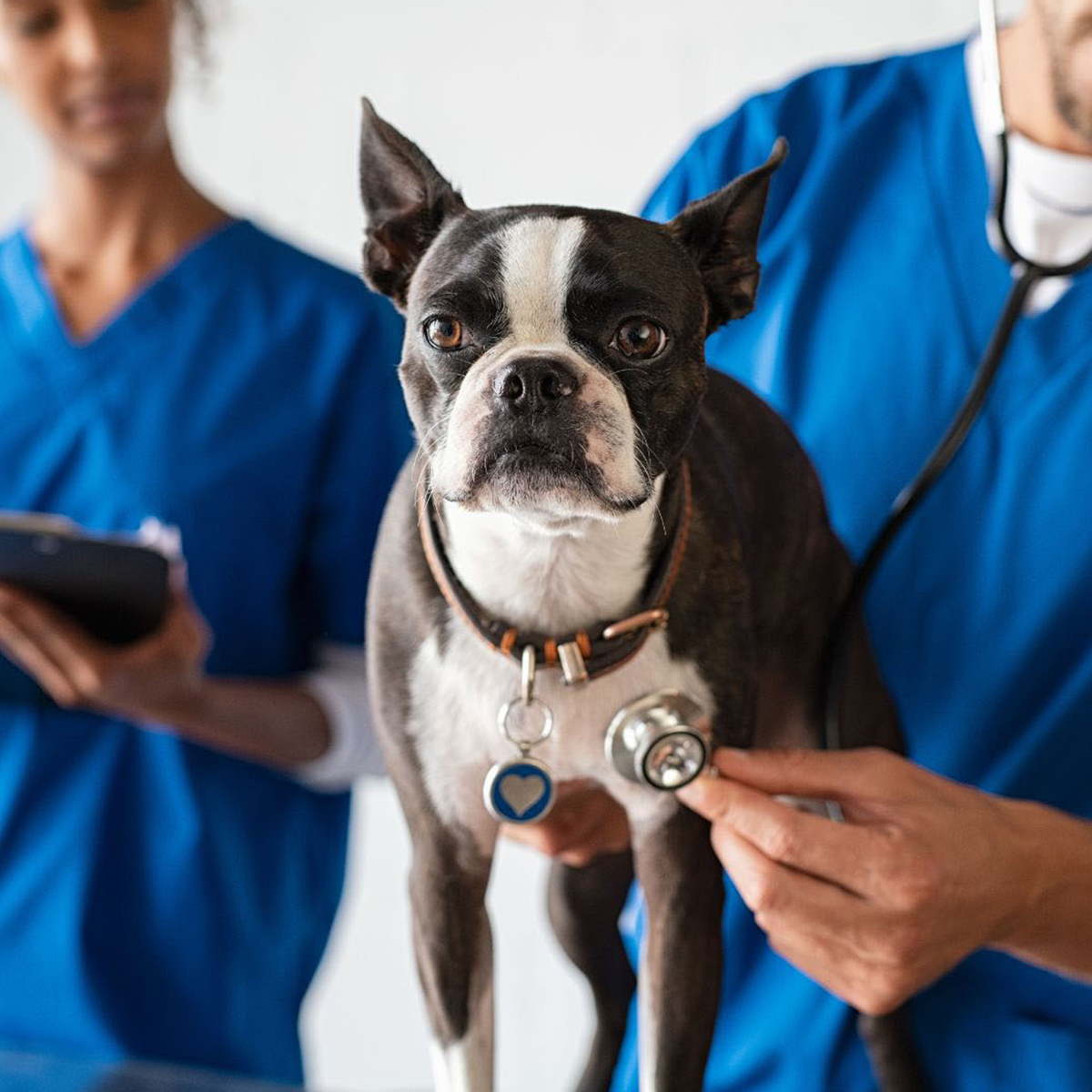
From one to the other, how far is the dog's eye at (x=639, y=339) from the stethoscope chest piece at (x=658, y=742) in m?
0.14

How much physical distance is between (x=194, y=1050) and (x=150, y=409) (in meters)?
0.60

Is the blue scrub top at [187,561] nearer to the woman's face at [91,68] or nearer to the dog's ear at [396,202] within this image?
the woman's face at [91,68]

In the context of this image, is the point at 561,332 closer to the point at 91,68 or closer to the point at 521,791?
the point at 521,791

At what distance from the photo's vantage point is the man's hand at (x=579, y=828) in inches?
26.0

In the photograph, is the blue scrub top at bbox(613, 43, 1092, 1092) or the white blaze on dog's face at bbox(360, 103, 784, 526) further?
the blue scrub top at bbox(613, 43, 1092, 1092)

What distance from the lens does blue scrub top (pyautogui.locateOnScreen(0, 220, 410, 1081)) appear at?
1277 mm

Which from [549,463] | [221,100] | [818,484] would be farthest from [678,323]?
[221,100]

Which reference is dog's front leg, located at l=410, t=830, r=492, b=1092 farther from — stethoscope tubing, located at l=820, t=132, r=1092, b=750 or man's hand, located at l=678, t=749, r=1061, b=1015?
stethoscope tubing, located at l=820, t=132, r=1092, b=750

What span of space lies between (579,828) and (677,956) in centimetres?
10

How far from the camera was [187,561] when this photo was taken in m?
1.31

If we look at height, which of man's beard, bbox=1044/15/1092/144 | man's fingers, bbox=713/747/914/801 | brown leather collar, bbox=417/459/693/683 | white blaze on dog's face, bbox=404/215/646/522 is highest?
man's beard, bbox=1044/15/1092/144

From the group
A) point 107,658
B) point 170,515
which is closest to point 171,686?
point 107,658

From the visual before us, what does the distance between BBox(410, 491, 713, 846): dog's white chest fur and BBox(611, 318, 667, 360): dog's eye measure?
8cm

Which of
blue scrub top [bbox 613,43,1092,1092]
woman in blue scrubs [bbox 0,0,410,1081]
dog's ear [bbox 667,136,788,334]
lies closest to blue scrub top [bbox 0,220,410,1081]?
woman in blue scrubs [bbox 0,0,410,1081]
